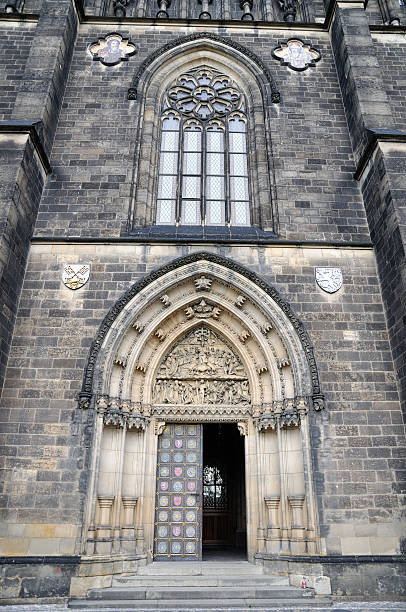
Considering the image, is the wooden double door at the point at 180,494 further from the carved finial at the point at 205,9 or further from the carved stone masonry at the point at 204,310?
the carved finial at the point at 205,9

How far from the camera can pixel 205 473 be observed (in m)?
14.1

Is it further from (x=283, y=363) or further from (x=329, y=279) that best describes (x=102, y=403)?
(x=329, y=279)

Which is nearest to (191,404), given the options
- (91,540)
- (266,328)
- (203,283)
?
(266,328)

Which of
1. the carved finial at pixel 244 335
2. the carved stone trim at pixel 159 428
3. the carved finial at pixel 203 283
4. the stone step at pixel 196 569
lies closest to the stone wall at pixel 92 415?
the carved finial at pixel 203 283

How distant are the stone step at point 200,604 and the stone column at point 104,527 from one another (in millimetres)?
807

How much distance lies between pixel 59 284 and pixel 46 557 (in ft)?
15.8

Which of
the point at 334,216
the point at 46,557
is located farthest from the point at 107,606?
the point at 334,216

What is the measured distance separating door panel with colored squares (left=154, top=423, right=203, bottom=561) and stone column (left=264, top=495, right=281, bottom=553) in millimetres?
1354

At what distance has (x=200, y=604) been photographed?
664 centimetres

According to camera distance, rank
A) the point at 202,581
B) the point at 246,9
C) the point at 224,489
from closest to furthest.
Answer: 1. the point at 202,581
2. the point at 246,9
3. the point at 224,489

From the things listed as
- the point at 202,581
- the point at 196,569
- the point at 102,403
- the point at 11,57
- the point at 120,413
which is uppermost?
the point at 11,57

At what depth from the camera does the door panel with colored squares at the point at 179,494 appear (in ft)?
27.8

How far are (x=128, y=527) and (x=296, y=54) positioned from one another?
1236 cm

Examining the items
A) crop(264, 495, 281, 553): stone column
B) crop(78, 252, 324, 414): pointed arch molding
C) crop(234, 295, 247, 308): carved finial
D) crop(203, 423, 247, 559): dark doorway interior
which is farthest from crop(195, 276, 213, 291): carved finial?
crop(203, 423, 247, 559): dark doorway interior
